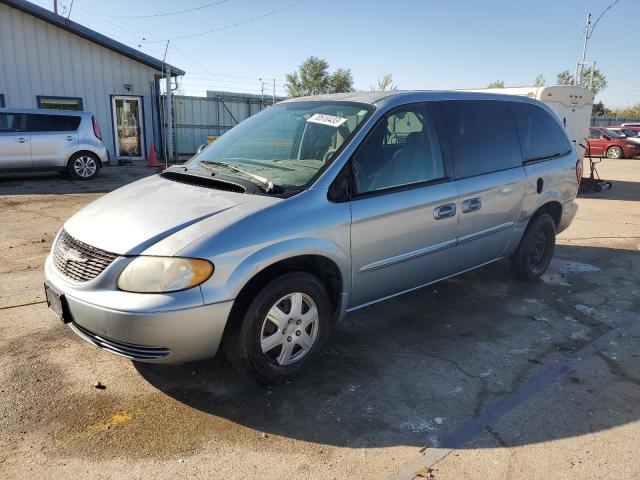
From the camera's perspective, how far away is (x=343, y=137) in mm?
3445

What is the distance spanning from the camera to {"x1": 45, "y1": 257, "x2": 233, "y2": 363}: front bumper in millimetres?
2559

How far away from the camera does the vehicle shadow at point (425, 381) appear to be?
2758 mm

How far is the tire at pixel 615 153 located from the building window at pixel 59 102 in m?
22.8

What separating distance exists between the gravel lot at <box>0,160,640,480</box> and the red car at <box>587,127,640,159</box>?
22386 millimetres

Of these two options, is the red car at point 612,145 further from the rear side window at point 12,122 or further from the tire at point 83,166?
the rear side window at point 12,122

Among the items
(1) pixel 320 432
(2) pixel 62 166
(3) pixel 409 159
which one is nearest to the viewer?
(1) pixel 320 432

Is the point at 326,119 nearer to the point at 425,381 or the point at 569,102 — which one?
the point at 425,381

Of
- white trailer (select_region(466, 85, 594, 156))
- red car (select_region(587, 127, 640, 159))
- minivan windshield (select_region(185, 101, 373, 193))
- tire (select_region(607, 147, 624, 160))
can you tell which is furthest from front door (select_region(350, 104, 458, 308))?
tire (select_region(607, 147, 624, 160))

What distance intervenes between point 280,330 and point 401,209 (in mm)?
1205

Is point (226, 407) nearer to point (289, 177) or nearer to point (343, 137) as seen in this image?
point (289, 177)

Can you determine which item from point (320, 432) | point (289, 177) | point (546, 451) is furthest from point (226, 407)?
point (546, 451)

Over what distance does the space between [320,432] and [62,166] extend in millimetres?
11485

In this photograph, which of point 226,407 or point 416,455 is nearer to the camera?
point 416,455

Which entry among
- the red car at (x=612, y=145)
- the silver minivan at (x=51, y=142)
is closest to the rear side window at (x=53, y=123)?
the silver minivan at (x=51, y=142)
